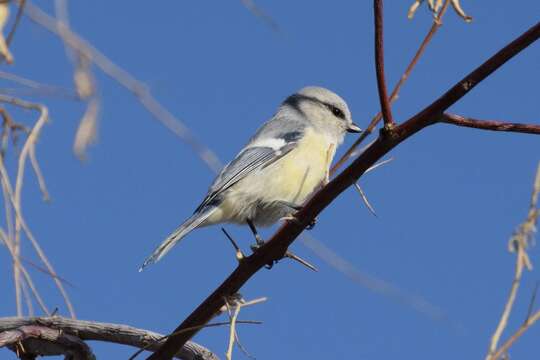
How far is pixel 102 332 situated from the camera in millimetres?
2004

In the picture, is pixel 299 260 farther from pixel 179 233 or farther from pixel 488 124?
pixel 179 233

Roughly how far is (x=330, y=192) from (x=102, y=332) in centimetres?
73

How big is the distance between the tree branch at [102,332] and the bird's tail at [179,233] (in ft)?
4.73

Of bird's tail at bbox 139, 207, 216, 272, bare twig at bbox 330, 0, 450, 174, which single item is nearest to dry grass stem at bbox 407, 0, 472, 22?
bare twig at bbox 330, 0, 450, 174

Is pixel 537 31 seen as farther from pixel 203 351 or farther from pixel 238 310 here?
pixel 203 351

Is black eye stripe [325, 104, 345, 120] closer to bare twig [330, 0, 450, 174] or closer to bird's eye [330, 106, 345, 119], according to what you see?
bird's eye [330, 106, 345, 119]

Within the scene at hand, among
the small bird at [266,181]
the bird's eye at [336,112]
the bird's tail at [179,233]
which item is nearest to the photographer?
the bird's tail at [179,233]

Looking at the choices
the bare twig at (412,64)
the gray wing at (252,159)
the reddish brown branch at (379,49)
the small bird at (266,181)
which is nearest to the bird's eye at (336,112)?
the small bird at (266,181)

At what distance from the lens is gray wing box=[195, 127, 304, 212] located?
427cm

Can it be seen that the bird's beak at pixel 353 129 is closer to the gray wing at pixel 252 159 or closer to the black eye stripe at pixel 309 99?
the black eye stripe at pixel 309 99

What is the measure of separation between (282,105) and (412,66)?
390 centimetres

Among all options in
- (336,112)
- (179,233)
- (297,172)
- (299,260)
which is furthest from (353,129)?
(299,260)

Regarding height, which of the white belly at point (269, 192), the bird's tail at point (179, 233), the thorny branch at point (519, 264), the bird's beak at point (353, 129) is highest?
the bird's beak at point (353, 129)

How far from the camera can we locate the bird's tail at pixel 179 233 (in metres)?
3.71
